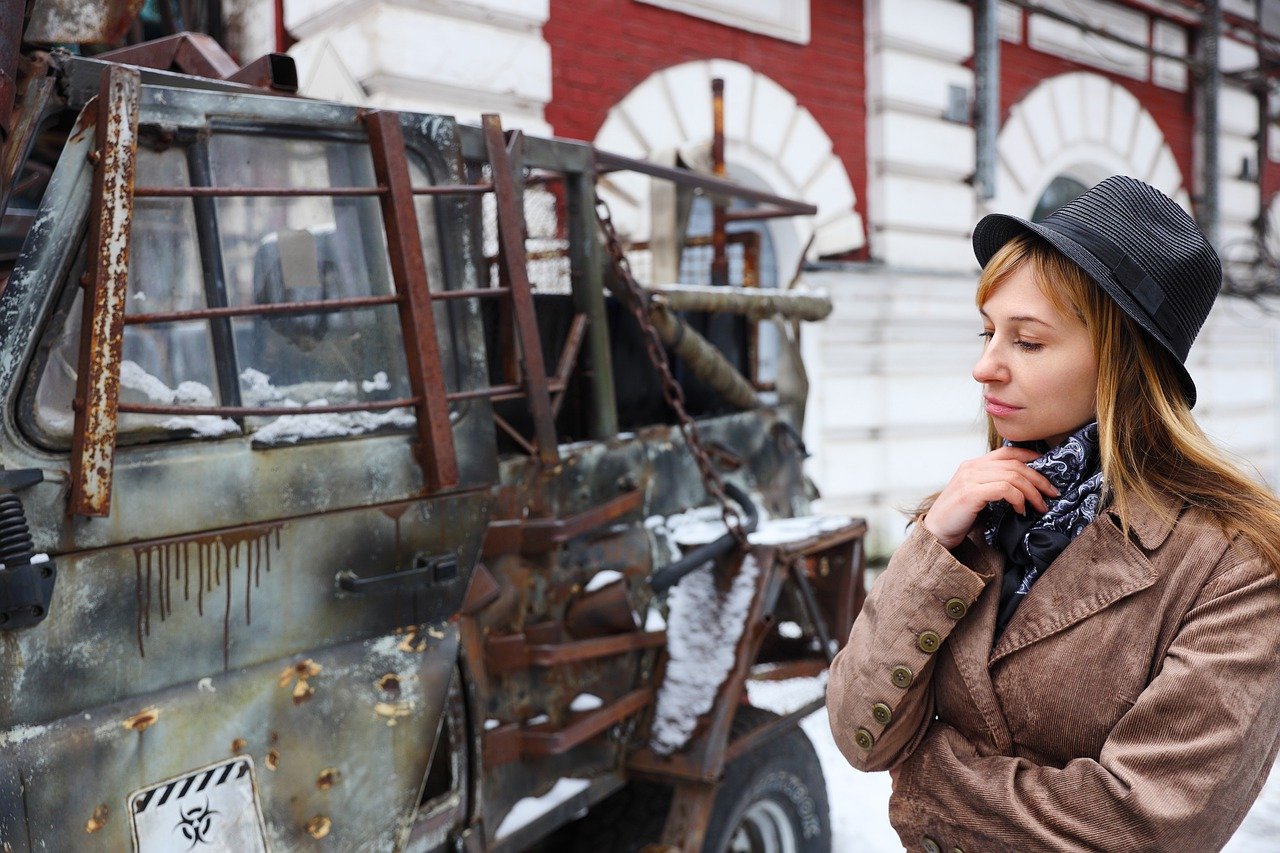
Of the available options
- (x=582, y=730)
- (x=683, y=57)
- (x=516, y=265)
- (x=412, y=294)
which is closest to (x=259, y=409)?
(x=412, y=294)

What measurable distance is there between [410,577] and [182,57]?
145 centimetres

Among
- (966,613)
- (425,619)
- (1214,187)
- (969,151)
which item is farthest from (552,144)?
(1214,187)

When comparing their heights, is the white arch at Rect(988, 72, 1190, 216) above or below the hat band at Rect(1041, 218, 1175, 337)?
above

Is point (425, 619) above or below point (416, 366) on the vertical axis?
below

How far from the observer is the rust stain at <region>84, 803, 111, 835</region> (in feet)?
6.24

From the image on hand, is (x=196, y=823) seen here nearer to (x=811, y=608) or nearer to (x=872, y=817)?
(x=811, y=608)

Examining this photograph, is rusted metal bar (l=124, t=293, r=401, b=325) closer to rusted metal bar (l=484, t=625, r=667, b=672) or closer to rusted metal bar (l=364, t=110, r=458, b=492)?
rusted metal bar (l=364, t=110, r=458, b=492)

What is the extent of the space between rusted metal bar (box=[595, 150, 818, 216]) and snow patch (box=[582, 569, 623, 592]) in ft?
3.85

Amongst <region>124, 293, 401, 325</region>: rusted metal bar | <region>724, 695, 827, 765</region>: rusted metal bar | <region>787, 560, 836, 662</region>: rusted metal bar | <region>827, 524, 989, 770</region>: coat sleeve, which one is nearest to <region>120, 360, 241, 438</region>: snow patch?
<region>124, 293, 401, 325</region>: rusted metal bar

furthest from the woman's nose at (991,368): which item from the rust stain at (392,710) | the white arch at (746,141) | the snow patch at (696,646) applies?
the white arch at (746,141)

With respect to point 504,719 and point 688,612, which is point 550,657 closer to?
point 504,719

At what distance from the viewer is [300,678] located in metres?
2.22

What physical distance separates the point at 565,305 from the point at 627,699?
4.13 ft

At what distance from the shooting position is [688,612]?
3.25 meters
